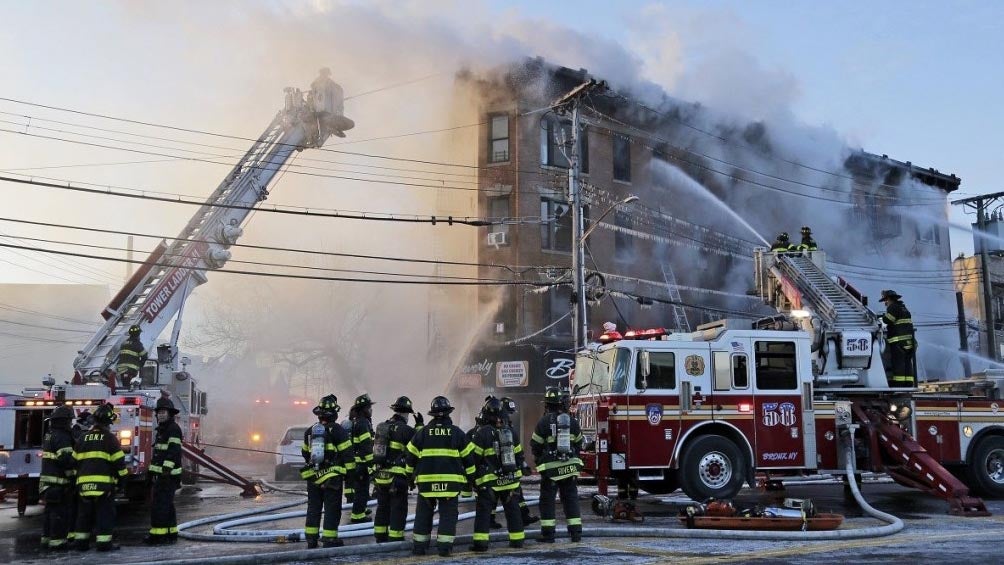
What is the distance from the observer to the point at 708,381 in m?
12.4

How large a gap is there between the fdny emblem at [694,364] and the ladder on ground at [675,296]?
59.1 ft

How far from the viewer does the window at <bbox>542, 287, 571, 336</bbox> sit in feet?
92.0

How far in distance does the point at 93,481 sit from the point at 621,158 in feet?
77.8

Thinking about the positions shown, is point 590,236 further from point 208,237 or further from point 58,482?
point 58,482

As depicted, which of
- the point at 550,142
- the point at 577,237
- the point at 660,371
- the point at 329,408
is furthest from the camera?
the point at 550,142

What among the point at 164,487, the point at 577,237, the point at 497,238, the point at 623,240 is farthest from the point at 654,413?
the point at 623,240

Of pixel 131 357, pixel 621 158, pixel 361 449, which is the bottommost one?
pixel 361 449

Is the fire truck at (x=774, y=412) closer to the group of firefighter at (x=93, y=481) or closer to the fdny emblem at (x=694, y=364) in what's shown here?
the fdny emblem at (x=694, y=364)

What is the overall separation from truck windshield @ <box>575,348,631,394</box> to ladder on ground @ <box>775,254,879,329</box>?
11.4 feet

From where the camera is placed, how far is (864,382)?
43.6 feet

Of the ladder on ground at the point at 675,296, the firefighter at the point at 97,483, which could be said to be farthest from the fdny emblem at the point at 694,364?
the ladder on ground at the point at 675,296

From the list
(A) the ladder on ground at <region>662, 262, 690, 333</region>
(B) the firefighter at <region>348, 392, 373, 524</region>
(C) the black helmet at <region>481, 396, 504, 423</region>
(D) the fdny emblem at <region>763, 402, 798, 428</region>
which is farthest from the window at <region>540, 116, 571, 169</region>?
(C) the black helmet at <region>481, 396, 504, 423</region>

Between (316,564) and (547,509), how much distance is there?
2.51 meters

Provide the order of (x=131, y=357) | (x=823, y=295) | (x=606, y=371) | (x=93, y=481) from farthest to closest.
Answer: (x=131, y=357), (x=823, y=295), (x=606, y=371), (x=93, y=481)
